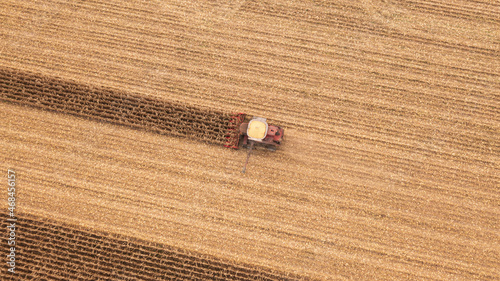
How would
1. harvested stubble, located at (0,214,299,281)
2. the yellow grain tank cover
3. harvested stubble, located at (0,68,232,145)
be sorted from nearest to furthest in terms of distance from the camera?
1. the yellow grain tank cover
2. harvested stubble, located at (0,214,299,281)
3. harvested stubble, located at (0,68,232,145)

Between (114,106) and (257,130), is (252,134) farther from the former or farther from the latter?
(114,106)

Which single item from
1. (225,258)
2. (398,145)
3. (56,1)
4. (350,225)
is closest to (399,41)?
(398,145)

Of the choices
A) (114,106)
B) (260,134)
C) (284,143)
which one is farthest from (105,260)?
(284,143)

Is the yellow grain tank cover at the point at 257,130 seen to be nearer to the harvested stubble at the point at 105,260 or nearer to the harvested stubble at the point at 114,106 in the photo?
the harvested stubble at the point at 114,106

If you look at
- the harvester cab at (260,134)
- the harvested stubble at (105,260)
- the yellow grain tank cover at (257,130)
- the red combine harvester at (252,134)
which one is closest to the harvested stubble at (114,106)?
the red combine harvester at (252,134)

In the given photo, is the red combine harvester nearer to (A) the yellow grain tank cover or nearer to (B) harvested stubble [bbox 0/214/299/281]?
(A) the yellow grain tank cover

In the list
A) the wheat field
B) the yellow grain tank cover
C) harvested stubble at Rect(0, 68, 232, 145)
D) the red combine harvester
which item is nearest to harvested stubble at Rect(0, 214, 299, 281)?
the wheat field

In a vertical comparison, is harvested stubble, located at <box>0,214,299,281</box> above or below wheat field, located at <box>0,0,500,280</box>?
below

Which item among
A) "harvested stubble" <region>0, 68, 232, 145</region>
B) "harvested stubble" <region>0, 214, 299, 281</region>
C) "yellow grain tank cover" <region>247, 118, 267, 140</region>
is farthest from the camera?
"harvested stubble" <region>0, 68, 232, 145</region>
